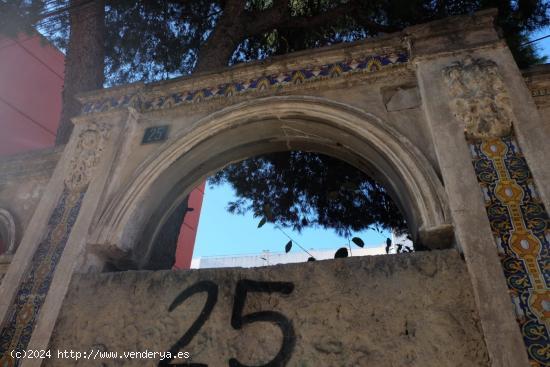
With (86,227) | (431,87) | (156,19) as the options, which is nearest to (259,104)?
(431,87)

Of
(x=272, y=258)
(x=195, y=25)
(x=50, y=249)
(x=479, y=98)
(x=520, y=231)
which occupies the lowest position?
(x=520, y=231)

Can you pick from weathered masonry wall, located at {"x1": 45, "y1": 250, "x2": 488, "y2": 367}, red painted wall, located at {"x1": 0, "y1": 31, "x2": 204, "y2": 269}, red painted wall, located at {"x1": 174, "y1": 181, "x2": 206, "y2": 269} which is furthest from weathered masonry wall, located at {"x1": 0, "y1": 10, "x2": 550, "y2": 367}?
red painted wall, located at {"x1": 174, "y1": 181, "x2": 206, "y2": 269}

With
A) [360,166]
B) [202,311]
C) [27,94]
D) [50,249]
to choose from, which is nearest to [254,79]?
[360,166]

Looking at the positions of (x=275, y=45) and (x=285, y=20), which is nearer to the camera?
(x=285, y=20)

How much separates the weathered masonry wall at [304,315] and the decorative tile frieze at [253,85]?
1.55 metres

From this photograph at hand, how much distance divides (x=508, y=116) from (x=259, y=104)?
5.66ft

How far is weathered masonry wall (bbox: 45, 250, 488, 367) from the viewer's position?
1.95 meters

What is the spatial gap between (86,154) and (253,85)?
59.7 inches

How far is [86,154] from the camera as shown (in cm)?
334

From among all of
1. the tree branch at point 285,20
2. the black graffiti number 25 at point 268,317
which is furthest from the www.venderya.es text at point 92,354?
the tree branch at point 285,20

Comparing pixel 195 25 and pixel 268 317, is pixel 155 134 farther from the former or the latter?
pixel 195 25

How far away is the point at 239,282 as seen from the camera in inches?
93.3

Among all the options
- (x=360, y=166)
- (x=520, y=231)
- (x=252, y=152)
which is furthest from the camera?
(x=252, y=152)

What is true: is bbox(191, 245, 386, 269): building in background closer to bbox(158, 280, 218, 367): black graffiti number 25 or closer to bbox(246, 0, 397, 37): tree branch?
bbox(246, 0, 397, 37): tree branch
